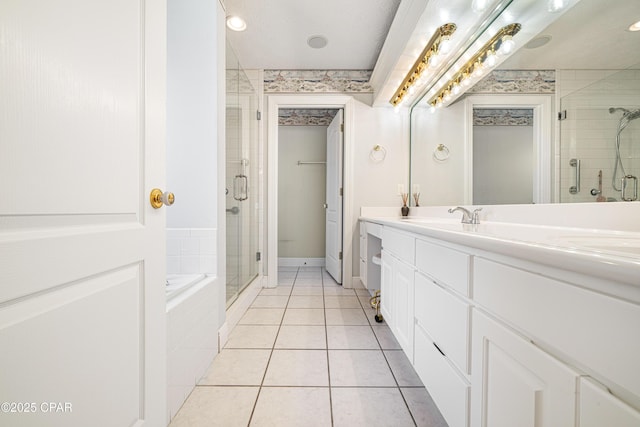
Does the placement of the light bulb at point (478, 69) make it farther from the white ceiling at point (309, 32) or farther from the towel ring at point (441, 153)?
the white ceiling at point (309, 32)

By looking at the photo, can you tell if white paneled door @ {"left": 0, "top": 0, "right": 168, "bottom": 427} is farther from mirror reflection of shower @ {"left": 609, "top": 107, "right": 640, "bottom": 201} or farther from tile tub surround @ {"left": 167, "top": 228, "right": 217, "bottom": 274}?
mirror reflection of shower @ {"left": 609, "top": 107, "right": 640, "bottom": 201}

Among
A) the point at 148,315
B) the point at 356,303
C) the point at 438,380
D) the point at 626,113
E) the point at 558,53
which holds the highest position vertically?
the point at 558,53

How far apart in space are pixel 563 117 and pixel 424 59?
1.23 m

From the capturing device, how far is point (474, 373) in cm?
71

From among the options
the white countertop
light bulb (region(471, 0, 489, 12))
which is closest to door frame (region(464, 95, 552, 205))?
the white countertop

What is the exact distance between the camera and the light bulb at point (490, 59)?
1.46 meters

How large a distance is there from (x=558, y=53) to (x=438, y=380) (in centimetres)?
139

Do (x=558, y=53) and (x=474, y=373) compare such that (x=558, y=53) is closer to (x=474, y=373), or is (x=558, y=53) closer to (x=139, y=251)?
(x=474, y=373)

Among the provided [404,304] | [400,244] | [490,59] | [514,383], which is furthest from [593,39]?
A: [404,304]

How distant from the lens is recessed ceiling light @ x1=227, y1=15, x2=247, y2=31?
6.99 ft

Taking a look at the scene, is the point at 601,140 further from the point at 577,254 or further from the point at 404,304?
the point at 404,304

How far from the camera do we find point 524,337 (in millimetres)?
549

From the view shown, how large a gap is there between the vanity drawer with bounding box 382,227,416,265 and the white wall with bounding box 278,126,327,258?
8.07 ft

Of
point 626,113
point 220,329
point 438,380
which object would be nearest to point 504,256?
point 438,380
